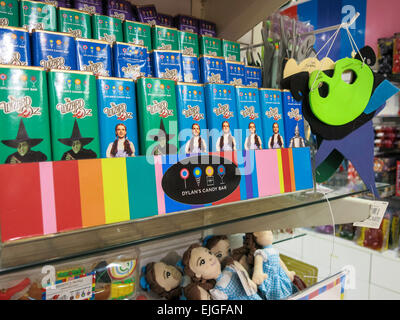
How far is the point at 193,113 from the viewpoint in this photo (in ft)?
2.34

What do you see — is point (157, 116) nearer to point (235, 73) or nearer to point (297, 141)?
point (235, 73)

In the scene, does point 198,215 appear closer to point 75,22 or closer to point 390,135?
point 75,22

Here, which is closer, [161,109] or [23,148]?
[23,148]

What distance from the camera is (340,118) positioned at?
0.89m

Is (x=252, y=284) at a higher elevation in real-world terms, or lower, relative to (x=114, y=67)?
lower

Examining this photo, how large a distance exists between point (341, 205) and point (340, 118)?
0.28m

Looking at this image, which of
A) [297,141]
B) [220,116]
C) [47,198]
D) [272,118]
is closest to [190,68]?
[220,116]

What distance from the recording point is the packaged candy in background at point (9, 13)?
650 millimetres

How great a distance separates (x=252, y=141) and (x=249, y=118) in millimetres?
63

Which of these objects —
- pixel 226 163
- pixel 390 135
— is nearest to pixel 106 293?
pixel 226 163

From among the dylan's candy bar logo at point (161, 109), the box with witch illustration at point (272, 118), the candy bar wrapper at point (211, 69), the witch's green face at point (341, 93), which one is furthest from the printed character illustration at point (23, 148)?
the witch's green face at point (341, 93)

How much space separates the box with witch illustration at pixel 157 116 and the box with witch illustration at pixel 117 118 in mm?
18

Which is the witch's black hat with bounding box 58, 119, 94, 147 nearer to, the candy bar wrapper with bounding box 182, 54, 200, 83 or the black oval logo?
the black oval logo

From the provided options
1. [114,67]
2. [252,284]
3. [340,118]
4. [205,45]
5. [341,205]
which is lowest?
[252,284]
